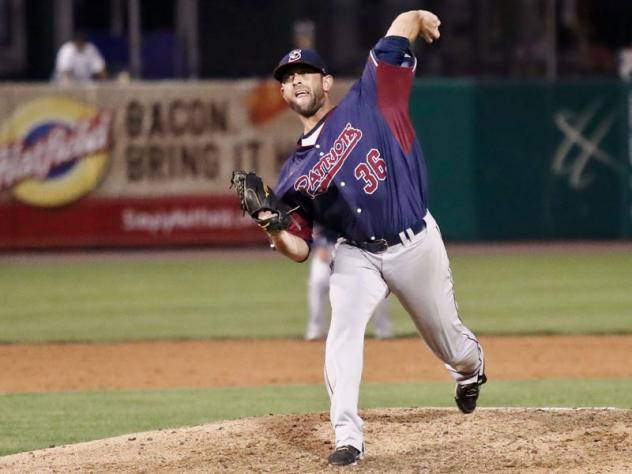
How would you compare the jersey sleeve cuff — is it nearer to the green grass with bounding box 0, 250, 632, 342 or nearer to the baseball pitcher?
the baseball pitcher

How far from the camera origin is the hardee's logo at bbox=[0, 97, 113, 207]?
17.1 metres

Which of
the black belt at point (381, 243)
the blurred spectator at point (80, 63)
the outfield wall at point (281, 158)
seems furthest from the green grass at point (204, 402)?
the blurred spectator at point (80, 63)

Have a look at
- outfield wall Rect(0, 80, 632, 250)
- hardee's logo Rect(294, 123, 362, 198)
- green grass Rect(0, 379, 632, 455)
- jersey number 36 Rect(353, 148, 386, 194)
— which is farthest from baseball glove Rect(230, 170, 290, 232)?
outfield wall Rect(0, 80, 632, 250)

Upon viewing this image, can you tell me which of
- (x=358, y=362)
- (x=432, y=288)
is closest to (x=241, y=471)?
(x=358, y=362)

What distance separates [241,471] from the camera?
19.4 feet

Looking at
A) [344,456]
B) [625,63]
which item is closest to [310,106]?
[344,456]

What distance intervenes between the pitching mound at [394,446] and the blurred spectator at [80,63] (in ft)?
39.0

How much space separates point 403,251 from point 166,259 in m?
11.1

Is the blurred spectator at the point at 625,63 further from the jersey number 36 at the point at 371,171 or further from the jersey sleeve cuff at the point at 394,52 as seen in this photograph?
the jersey number 36 at the point at 371,171

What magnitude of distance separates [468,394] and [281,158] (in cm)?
1113

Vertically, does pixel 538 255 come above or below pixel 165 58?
below

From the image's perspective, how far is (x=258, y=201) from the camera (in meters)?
5.86

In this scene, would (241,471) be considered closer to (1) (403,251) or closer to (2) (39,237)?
(1) (403,251)

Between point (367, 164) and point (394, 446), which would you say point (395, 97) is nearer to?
point (367, 164)
